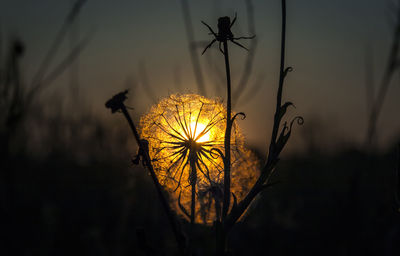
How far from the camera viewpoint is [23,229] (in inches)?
283

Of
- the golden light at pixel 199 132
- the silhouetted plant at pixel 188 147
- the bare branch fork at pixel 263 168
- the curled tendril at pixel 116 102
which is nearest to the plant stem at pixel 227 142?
the bare branch fork at pixel 263 168

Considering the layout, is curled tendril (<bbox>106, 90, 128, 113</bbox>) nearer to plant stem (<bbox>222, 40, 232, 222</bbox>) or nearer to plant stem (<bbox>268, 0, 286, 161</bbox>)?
plant stem (<bbox>222, 40, 232, 222</bbox>)

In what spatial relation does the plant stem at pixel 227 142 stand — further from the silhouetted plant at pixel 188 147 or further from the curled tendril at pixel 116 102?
the curled tendril at pixel 116 102

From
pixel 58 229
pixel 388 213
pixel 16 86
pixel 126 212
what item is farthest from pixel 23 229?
pixel 388 213

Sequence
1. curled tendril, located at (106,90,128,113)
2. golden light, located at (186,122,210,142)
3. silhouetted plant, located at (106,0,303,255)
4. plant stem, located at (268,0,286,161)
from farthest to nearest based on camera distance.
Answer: golden light, located at (186,122,210,142), silhouetted plant, located at (106,0,303,255), curled tendril, located at (106,90,128,113), plant stem, located at (268,0,286,161)

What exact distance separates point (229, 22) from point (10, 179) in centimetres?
239

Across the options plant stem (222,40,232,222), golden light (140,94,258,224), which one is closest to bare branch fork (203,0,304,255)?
plant stem (222,40,232,222)

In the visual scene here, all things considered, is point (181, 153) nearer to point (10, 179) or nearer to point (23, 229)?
point (10, 179)

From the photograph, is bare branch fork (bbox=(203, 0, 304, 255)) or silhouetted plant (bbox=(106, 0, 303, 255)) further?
silhouetted plant (bbox=(106, 0, 303, 255))

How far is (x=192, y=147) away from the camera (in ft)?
9.23

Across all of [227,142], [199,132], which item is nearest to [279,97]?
[227,142]

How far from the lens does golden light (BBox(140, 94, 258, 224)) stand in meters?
2.59

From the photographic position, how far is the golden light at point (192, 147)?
8.50ft

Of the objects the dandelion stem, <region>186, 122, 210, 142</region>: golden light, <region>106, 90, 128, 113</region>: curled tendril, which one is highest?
<region>186, 122, 210, 142</region>: golden light
